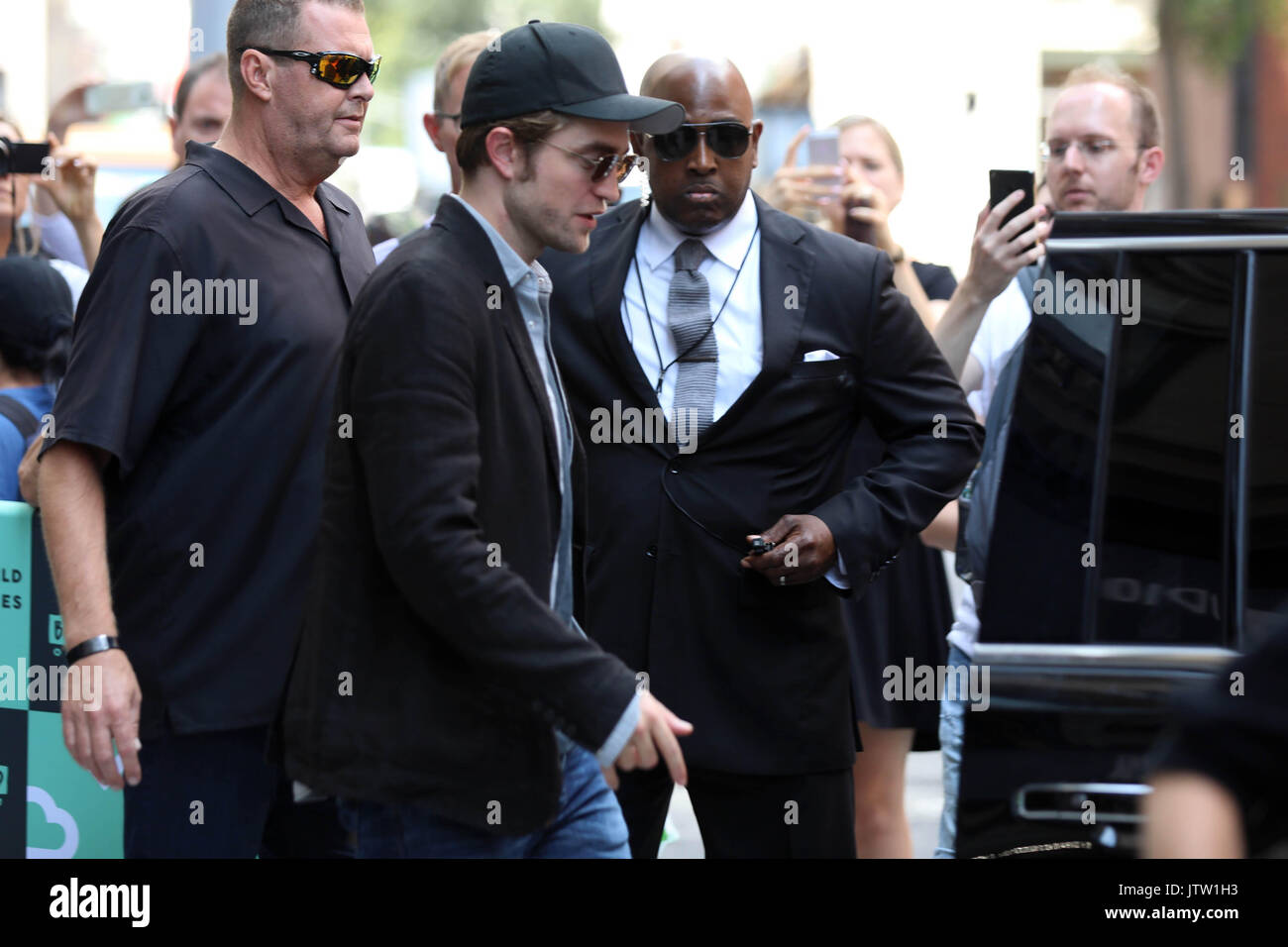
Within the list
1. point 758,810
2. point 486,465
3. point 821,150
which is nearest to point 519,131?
point 486,465

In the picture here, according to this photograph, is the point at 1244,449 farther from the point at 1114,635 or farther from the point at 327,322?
the point at 327,322

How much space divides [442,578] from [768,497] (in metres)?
1.20

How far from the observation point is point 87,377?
313 cm

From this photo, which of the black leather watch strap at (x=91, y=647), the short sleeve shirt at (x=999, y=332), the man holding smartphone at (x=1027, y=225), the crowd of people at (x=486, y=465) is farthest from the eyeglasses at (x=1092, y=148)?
the black leather watch strap at (x=91, y=647)

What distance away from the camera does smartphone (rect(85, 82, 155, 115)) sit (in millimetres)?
6715

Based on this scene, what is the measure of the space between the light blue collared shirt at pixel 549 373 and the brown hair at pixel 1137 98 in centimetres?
239

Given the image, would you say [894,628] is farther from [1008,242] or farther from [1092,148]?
[1092,148]

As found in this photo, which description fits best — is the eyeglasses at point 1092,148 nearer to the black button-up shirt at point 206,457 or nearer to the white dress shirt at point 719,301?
the white dress shirt at point 719,301

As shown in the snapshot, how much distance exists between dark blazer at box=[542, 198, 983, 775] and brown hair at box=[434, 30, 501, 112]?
1626mm

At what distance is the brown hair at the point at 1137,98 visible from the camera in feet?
15.5

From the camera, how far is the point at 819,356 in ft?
11.8
